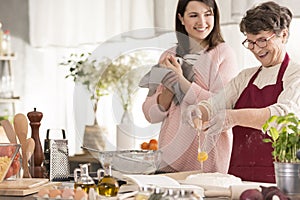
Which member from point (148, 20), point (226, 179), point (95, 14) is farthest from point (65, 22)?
point (226, 179)

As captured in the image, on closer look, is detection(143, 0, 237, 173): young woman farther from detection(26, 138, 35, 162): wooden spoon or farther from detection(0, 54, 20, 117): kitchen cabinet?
detection(0, 54, 20, 117): kitchen cabinet

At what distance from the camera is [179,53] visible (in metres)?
2.28

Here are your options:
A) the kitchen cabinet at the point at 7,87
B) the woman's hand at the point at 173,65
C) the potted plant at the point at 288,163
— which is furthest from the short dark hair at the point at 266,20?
the kitchen cabinet at the point at 7,87

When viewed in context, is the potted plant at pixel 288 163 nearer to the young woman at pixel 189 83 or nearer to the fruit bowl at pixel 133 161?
the fruit bowl at pixel 133 161

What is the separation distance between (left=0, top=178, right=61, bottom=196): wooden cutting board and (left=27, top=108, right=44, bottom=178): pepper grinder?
0.15 metres

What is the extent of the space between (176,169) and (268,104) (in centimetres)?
47

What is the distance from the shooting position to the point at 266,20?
2.48m

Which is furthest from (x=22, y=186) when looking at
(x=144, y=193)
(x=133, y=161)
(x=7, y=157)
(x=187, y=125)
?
(x=187, y=125)

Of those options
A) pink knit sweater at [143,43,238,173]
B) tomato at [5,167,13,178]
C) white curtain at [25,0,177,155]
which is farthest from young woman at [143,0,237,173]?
white curtain at [25,0,177,155]

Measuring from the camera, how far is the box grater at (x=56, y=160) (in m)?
2.17

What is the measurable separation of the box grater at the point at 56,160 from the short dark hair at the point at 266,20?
0.88m

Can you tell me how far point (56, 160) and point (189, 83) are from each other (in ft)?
1.80

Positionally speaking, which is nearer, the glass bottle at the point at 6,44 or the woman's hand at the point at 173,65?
the woman's hand at the point at 173,65

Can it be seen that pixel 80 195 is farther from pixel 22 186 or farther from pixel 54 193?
pixel 22 186
